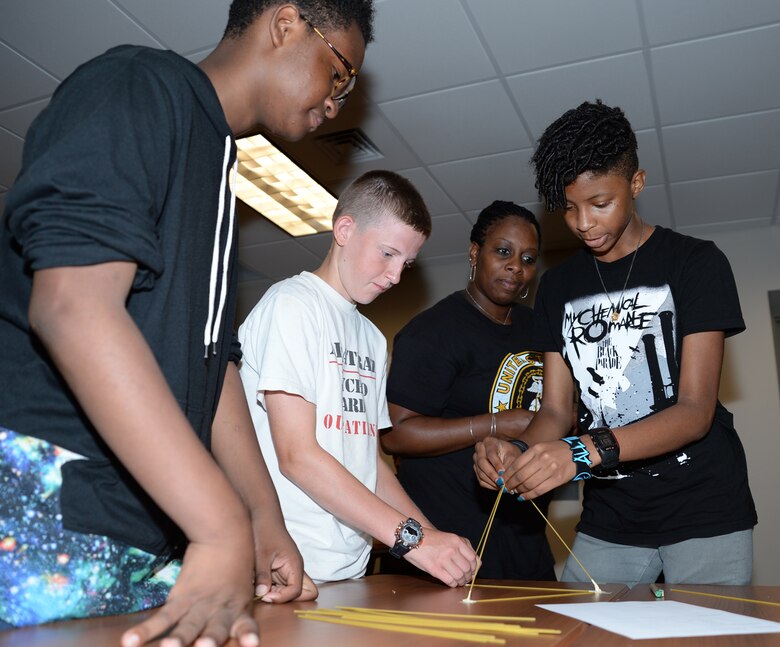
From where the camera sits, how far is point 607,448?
1611mm

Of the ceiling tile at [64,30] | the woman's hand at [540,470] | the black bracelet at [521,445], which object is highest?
the ceiling tile at [64,30]

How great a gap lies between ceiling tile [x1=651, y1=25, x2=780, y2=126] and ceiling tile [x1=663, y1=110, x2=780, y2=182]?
0.10 meters

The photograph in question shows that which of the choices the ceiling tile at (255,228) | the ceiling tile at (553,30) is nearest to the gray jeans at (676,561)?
the ceiling tile at (553,30)

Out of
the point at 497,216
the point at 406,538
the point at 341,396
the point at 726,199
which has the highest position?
the point at 726,199

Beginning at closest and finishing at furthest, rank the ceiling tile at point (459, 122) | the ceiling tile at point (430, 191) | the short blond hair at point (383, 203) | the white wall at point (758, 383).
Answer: the short blond hair at point (383, 203), the ceiling tile at point (459, 122), the ceiling tile at point (430, 191), the white wall at point (758, 383)

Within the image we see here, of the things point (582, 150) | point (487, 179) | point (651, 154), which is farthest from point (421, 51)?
point (651, 154)

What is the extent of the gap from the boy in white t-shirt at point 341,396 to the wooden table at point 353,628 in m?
0.10

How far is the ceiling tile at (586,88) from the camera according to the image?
311 cm

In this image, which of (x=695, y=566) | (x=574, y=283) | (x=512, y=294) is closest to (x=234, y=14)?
(x=574, y=283)

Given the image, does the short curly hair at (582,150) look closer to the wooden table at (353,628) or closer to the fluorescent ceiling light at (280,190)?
the wooden table at (353,628)

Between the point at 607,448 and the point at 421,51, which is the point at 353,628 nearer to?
the point at 607,448

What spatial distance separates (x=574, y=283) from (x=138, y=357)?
4.98 ft

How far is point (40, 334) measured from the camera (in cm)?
72

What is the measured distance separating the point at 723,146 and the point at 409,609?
346 centimetres
